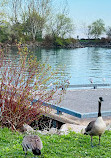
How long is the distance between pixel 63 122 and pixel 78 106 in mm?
1787

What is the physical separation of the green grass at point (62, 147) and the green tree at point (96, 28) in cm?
11645

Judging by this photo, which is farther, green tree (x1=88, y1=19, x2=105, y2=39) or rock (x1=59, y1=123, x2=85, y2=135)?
green tree (x1=88, y1=19, x2=105, y2=39)

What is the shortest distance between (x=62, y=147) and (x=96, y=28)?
387 feet

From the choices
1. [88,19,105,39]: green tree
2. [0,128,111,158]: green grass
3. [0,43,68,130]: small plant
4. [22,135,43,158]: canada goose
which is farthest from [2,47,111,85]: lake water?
[88,19,105,39]: green tree

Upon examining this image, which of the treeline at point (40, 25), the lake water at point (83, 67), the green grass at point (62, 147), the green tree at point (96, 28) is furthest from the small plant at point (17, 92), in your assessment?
the green tree at point (96, 28)

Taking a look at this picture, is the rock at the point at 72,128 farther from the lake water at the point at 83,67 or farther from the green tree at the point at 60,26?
the green tree at the point at 60,26

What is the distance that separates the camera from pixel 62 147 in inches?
246

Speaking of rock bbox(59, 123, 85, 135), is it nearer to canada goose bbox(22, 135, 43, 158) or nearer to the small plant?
the small plant

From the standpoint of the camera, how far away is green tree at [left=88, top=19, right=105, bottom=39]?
395 feet

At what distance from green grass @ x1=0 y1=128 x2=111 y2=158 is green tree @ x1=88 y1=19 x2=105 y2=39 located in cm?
11645

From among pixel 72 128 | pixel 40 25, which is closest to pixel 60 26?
pixel 40 25

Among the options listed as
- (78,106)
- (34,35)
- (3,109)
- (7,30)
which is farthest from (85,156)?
(34,35)

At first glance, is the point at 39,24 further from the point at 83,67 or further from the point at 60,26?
the point at 83,67

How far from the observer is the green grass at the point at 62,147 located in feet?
18.9
